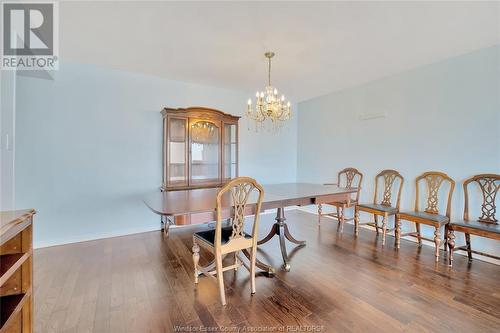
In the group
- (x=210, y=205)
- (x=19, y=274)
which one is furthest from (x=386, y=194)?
(x=19, y=274)

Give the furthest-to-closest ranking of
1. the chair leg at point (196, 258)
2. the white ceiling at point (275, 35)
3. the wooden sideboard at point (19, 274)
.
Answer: the chair leg at point (196, 258) < the white ceiling at point (275, 35) < the wooden sideboard at point (19, 274)

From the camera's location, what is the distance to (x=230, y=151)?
4.18 metres

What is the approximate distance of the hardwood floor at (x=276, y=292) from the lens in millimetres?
1655

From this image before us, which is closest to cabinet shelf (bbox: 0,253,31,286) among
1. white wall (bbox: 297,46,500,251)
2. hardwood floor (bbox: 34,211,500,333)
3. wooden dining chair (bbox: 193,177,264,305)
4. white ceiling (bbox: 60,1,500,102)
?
hardwood floor (bbox: 34,211,500,333)

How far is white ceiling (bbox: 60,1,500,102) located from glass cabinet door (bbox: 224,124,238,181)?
39.2 inches

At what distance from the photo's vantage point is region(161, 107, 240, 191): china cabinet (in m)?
3.59

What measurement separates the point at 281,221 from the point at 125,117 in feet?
8.87

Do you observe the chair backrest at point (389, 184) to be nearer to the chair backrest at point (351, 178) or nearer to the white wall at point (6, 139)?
the chair backrest at point (351, 178)

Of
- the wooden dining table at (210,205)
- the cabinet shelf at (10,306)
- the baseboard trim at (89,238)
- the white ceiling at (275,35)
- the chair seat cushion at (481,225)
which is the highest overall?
the white ceiling at (275,35)

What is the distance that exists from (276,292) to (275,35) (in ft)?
8.11

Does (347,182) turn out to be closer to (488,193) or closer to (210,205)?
(488,193)

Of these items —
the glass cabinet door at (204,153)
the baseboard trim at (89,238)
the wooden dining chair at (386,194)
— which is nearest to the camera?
the baseboard trim at (89,238)

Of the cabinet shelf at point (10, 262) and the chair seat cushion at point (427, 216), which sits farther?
the chair seat cushion at point (427, 216)

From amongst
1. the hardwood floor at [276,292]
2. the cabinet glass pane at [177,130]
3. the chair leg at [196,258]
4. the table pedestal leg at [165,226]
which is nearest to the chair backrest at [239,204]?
the chair leg at [196,258]
